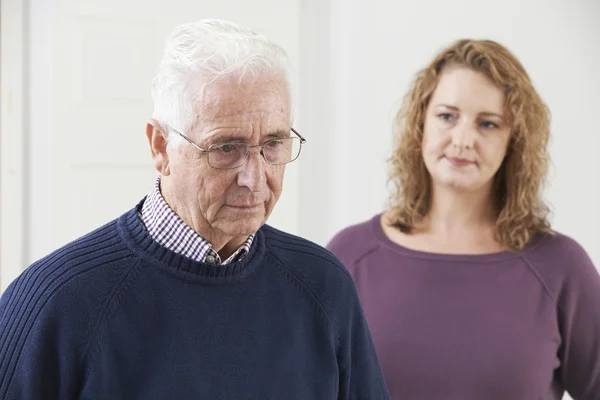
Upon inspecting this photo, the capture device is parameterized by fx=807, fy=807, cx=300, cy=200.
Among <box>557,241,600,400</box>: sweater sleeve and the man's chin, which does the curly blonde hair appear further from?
the man's chin

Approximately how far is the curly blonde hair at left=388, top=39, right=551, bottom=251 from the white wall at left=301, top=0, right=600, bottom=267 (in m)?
0.94

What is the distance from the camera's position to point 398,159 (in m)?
2.23

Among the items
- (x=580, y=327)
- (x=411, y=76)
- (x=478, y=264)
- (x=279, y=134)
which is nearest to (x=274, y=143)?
(x=279, y=134)

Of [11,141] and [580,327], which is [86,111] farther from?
[580,327]

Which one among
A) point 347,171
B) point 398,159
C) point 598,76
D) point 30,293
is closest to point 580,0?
point 598,76

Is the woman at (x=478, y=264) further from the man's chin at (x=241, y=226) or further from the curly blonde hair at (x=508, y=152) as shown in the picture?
the man's chin at (x=241, y=226)

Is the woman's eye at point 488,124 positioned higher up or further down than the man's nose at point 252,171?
higher up

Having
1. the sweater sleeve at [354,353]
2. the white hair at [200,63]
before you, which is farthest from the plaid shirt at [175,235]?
the sweater sleeve at [354,353]

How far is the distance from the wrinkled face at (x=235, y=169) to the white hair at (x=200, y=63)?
15 mm

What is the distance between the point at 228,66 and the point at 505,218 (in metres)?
1.12

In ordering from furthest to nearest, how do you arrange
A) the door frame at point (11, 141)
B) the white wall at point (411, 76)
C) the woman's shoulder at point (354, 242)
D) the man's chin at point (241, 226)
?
the white wall at point (411, 76)
the door frame at point (11, 141)
the woman's shoulder at point (354, 242)
the man's chin at point (241, 226)

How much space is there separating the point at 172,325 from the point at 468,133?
102cm

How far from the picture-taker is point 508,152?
83.5 inches

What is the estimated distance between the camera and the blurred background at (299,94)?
9.55ft
